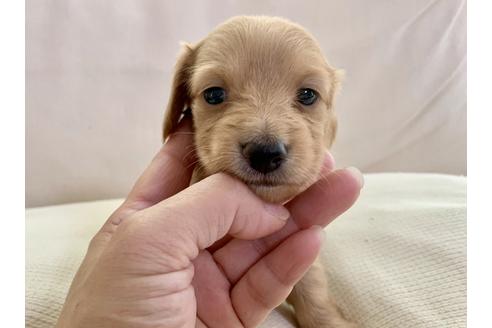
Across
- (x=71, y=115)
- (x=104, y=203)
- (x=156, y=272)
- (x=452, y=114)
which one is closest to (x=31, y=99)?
(x=71, y=115)

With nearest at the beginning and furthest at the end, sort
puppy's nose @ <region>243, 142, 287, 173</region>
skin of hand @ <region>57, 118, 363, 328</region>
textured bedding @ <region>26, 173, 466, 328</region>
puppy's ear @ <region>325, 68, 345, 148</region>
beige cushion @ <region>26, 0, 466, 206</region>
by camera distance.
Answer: skin of hand @ <region>57, 118, 363, 328</region> < puppy's nose @ <region>243, 142, 287, 173</region> < textured bedding @ <region>26, 173, 466, 328</region> < puppy's ear @ <region>325, 68, 345, 148</region> < beige cushion @ <region>26, 0, 466, 206</region>

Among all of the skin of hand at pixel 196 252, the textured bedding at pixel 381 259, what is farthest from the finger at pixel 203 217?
the textured bedding at pixel 381 259

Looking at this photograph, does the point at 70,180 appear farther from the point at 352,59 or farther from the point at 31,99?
the point at 352,59

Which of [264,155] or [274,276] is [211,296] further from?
[264,155]

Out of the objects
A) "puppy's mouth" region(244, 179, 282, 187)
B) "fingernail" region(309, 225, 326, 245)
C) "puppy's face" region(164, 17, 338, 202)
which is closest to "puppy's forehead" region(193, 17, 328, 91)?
"puppy's face" region(164, 17, 338, 202)

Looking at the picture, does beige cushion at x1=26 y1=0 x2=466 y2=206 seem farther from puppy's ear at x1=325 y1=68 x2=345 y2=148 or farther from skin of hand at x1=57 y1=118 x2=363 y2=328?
skin of hand at x1=57 y1=118 x2=363 y2=328

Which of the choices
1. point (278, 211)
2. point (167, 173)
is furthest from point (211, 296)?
point (167, 173)

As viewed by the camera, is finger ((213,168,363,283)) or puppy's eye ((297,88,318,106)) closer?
finger ((213,168,363,283))
